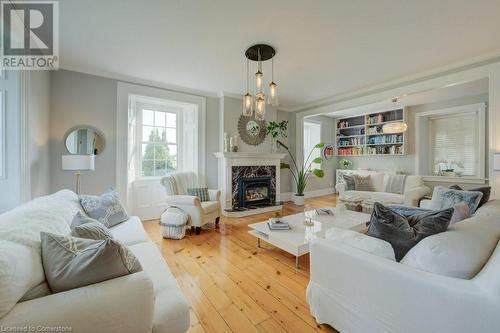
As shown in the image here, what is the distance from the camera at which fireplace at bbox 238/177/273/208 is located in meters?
4.41

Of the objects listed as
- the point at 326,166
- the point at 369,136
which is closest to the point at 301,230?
the point at 326,166

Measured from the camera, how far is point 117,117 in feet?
11.3

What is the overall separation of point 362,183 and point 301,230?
3013 millimetres

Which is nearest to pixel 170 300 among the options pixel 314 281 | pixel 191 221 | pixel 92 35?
pixel 314 281

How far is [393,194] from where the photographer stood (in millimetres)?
4191

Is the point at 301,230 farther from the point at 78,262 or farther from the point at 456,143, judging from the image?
the point at 456,143

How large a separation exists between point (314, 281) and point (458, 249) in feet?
2.72

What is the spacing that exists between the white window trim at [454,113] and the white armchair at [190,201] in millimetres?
5072

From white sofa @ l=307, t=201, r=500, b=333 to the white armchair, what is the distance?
2.02 meters

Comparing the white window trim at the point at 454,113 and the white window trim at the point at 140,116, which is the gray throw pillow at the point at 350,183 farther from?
the white window trim at the point at 140,116

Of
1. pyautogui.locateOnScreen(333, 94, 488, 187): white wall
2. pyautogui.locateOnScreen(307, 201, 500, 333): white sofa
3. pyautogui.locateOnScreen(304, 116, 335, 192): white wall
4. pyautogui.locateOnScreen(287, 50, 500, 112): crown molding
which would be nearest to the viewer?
pyautogui.locateOnScreen(307, 201, 500, 333): white sofa

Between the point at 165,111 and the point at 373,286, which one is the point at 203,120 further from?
the point at 373,286

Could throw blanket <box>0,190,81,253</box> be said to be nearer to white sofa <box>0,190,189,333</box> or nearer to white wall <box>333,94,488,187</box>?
white sofa <box>0,190,189,333</box>

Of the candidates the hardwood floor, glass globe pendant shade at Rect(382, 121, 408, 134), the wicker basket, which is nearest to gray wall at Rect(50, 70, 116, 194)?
the wicker basket
